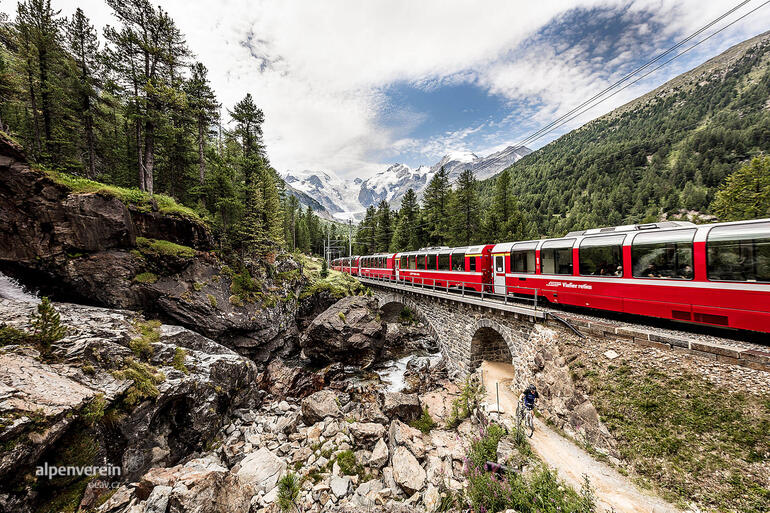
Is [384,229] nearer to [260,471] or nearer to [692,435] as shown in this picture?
[260,471]

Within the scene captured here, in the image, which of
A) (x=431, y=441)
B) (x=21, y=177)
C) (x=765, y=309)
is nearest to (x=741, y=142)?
(x=765, y=309)

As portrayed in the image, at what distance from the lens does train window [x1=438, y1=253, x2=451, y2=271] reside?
2009cm

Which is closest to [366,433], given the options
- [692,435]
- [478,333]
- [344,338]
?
[478,333]

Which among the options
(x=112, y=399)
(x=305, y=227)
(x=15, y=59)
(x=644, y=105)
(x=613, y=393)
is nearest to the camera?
(x=613, y=393)

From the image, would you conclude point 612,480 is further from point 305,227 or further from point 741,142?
point 741,142

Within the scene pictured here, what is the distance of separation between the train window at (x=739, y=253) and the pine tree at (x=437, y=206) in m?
28.5

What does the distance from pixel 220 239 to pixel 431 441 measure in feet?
69.1

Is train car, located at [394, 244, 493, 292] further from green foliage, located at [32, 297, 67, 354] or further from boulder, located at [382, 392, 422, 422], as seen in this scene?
green foliage, located at [32, 297, 67, 354]

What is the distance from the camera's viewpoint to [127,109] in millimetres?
17984

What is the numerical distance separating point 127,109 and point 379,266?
25.6 meters

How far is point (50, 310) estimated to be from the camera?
888 centimetres

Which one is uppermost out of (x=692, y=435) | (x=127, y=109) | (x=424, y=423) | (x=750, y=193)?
(x=127, y=109)

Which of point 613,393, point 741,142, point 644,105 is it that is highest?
point 644,105

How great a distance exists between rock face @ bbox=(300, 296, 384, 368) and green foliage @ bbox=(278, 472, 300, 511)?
11171mm
